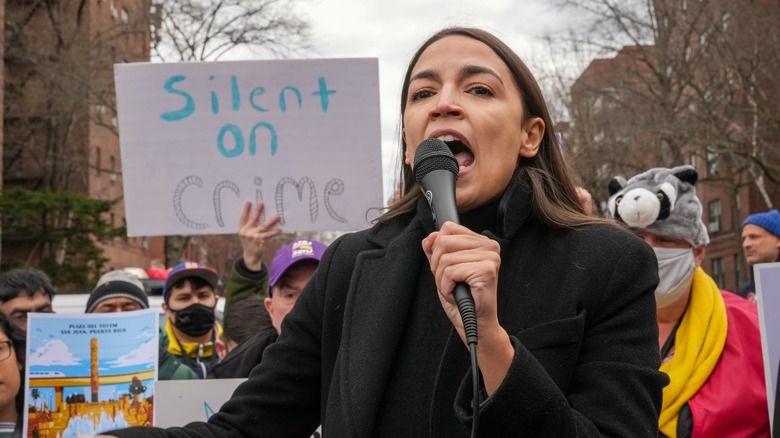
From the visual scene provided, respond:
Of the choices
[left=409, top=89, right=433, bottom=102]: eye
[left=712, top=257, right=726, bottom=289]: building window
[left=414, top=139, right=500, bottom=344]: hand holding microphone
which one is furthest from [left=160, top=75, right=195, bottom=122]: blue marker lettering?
[left=712, top=257, right=726, bottom=289]: building window

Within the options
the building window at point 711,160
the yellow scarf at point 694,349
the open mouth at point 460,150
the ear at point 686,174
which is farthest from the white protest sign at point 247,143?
the building window at point 711,160

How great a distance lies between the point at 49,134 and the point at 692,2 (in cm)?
2540

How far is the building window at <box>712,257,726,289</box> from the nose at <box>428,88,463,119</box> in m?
48.1

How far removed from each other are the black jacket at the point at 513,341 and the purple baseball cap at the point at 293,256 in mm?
2272

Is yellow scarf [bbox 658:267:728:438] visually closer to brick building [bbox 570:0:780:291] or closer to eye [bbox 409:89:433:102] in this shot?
eye [bbox 409:89:433:102]

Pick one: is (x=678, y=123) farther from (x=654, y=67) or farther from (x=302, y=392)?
(x=302, y=392)

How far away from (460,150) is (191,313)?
4342mm

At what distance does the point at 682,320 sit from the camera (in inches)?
146

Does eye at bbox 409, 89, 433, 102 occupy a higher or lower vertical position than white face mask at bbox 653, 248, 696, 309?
higher

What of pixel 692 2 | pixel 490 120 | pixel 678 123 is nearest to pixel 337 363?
pixel 490 120

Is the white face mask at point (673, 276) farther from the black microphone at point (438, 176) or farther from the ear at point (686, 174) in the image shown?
the black microphone at point (438, 176)

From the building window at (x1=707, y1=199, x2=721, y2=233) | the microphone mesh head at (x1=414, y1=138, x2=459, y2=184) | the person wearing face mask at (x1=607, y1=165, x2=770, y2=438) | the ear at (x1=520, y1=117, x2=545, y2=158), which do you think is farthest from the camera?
the building window at (x1=707, y1=199, x2=721, y2=233)

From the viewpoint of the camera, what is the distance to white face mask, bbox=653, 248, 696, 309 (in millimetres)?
3672

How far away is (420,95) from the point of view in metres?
2.16
